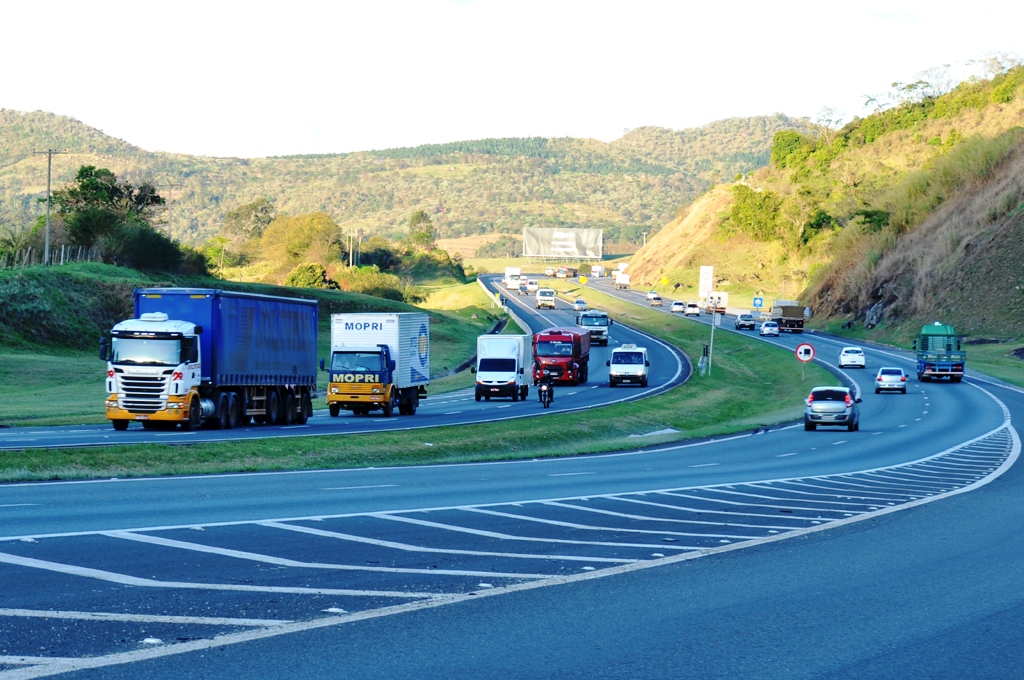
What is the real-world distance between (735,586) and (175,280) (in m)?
79.6

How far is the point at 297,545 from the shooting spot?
12.8 metres

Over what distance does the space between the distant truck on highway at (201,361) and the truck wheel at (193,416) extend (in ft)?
0.09

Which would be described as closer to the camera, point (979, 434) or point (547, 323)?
point (979, 434)

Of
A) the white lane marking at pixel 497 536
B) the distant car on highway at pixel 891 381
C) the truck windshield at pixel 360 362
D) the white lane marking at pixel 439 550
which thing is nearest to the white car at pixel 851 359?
the distant car on highway at pixel 891 381

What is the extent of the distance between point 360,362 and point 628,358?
21.7 metres

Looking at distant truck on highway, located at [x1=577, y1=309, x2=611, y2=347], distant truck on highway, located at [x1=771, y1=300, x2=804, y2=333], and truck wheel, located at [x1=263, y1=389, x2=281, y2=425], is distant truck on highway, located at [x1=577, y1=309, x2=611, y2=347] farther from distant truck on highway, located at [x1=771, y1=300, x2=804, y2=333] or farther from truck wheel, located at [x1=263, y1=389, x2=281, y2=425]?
truck wheel, located at [x1=263, y1=389, x2=281, y2=425]

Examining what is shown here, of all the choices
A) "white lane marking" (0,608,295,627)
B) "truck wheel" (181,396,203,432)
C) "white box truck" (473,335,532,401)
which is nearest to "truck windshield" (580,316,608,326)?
"white box truck" (473,335,532,401)

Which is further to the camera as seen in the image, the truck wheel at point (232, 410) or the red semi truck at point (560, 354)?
the red semi truck at point (560, 354)

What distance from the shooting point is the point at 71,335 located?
65438 mm

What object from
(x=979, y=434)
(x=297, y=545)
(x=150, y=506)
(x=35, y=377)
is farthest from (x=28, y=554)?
(x=35, y=377)

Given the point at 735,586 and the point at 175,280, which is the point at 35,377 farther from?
the point at 735,586

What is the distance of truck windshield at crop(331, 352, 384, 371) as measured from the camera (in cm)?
4159

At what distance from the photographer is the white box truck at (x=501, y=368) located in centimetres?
5297

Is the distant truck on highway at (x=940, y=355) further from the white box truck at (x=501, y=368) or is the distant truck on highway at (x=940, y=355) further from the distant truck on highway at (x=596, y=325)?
the distant truck on highway at (x=596, y=325)
